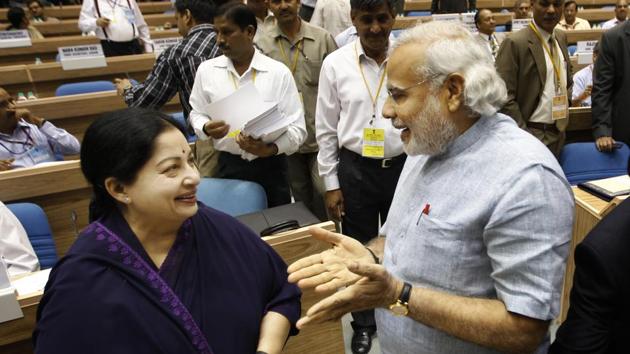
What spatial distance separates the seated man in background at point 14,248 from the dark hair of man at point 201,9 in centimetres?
126

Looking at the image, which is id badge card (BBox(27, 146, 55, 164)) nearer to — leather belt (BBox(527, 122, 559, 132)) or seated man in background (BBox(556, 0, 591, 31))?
leather belt (BBox(527, 122, 559, 132))

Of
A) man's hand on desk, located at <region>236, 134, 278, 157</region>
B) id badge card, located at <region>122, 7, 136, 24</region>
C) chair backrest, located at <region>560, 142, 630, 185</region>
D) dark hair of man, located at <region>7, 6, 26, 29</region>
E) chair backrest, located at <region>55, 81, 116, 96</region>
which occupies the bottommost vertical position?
chair backrest, located at <region>560, 142, 630, 185</region>

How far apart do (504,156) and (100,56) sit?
4.20 meters

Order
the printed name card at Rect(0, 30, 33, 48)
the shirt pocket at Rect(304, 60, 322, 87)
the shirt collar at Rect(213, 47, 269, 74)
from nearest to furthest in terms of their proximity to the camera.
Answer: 1. the shirt collar at Rect(213, 47, 269, 74)
2. the shirt pocket at Rect(304, 60, 322, 87)
3. the printed name card at Rect(0, 30, 33, 48)

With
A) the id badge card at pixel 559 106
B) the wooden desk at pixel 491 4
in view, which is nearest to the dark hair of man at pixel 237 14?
the id badge card at pixel 559 106

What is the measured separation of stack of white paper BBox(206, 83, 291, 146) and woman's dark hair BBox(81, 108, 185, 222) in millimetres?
706

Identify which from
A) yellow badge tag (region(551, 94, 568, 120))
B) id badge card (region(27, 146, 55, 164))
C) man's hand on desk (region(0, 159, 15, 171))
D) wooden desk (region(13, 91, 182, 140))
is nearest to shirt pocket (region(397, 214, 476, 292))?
yellow badge tag (region(551, 94, 568, 120))

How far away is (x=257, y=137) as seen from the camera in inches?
70.2

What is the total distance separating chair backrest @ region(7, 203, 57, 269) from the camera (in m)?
1.78

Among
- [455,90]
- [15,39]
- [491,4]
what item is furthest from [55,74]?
[491,4]

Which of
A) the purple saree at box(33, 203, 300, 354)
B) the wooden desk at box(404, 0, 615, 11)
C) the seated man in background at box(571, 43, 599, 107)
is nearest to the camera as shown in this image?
the purple saree at box(33, 203, 300, 354)

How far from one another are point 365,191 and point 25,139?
192cm

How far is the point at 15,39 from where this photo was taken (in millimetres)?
5109

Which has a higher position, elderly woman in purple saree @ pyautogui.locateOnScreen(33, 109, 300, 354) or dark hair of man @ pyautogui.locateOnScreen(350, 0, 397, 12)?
dark hair of man @ pyautogui.locateOnScreen(350, 0, 397, 12)
